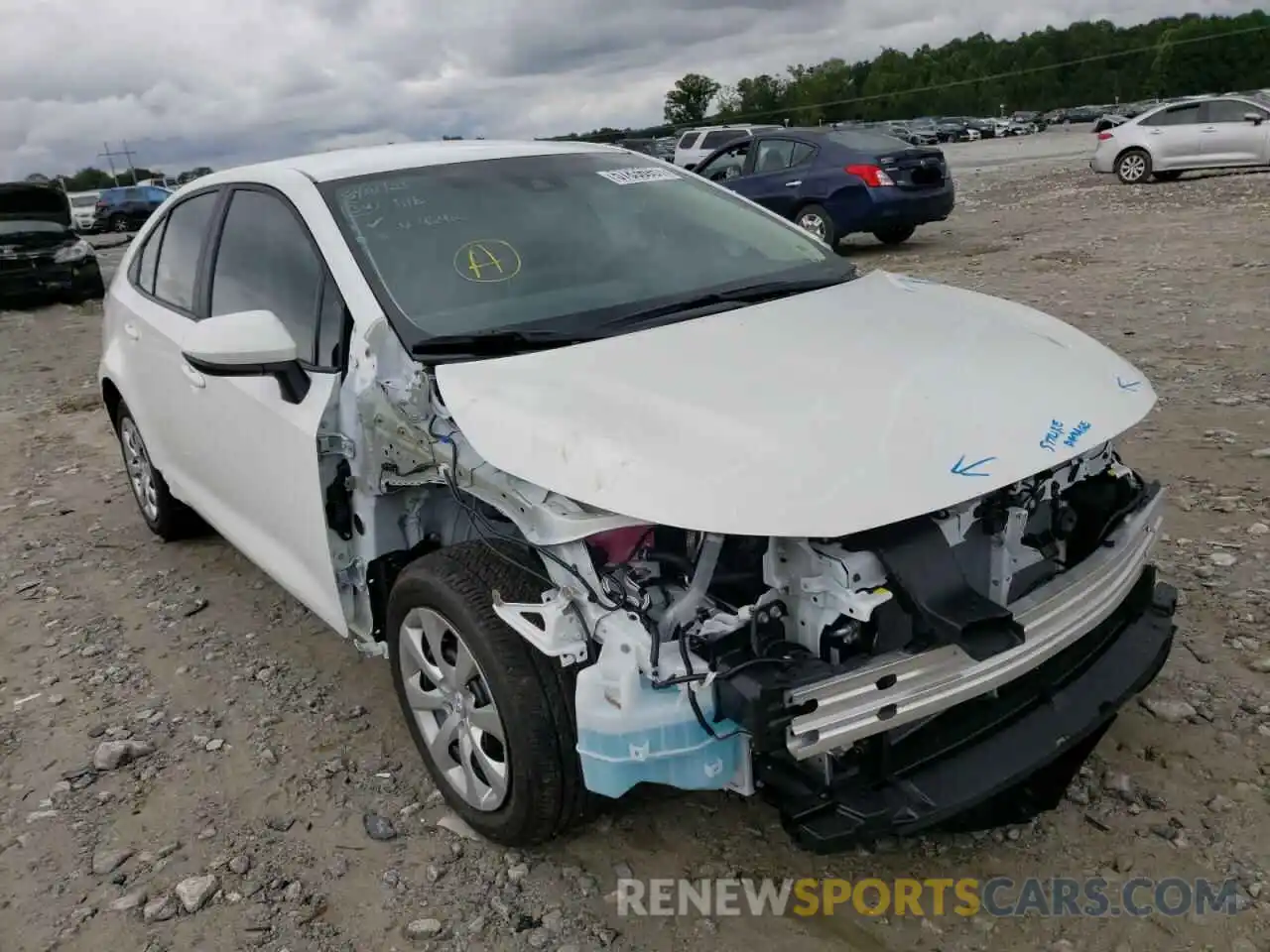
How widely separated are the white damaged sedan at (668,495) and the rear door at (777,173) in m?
9.23

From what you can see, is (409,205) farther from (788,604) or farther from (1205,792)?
(1205,792)

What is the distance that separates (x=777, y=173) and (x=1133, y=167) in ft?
27.1

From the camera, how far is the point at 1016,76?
3735 inches

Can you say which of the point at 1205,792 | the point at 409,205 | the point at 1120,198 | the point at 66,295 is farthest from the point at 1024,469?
the point at 66,295

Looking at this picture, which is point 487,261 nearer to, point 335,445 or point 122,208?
point 335,445

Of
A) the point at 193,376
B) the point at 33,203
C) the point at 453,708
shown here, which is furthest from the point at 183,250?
the point at 33,203

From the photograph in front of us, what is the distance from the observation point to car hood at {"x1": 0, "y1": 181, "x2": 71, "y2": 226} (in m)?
15.6

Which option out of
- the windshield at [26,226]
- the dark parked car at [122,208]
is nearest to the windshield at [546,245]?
the windshield at [26,226]

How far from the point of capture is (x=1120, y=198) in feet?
51.6

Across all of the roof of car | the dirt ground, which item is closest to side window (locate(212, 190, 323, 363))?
the roof of car

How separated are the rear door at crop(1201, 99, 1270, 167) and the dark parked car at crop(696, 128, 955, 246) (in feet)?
22.4

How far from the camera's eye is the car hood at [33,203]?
15.6 m

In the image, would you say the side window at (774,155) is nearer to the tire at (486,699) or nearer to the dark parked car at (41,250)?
the dark parked car at (41,250)

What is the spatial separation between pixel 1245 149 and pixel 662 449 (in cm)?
1799
